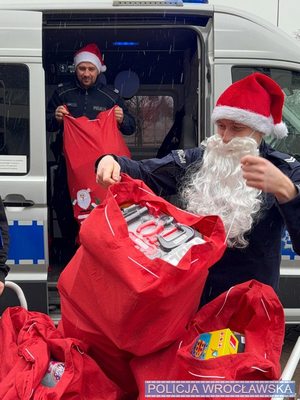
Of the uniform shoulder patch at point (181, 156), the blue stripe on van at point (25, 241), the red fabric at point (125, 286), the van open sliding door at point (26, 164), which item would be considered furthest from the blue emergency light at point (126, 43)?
the red fabric at point (125, 286)

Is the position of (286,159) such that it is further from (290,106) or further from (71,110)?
(71,110)

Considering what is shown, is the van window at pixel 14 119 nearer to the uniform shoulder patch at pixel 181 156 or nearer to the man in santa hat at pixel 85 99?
the man in santa hat at pixel 85 99

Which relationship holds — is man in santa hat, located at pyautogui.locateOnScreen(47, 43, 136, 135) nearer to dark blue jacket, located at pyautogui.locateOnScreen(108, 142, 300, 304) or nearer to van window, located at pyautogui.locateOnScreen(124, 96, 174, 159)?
van window, located at pyautogui.locateOnScreen(124, 96, 174, 159)

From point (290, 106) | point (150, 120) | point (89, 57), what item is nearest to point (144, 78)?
point (150, 120)

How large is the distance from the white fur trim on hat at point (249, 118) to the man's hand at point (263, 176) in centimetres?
40

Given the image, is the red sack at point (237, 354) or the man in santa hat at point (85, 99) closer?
the red sack at point (237, 354)

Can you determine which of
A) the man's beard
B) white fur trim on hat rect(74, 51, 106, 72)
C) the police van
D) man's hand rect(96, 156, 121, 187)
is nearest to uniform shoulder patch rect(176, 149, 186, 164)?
the man's beard

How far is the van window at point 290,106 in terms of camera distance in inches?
162

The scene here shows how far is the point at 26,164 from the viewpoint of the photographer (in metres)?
4.00

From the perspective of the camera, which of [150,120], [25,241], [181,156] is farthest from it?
[150,120]

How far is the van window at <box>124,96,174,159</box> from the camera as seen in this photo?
5656 mm

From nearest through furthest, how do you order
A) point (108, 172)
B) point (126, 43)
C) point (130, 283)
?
point (130, 283) → point (108, 172) → point (126, 43)

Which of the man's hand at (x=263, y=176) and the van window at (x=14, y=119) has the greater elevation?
the van window at (x=14, y=119)

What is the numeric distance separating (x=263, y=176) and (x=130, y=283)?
431mm
